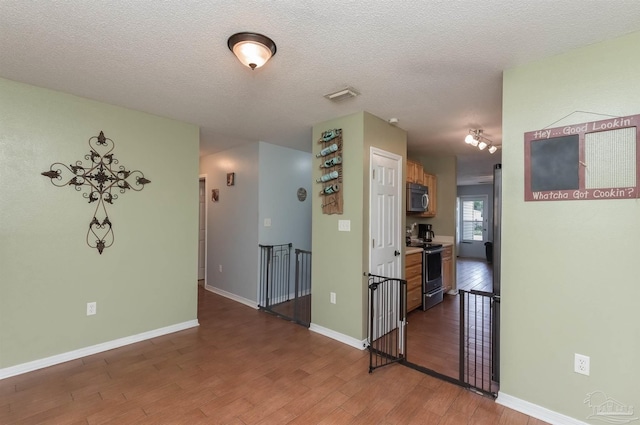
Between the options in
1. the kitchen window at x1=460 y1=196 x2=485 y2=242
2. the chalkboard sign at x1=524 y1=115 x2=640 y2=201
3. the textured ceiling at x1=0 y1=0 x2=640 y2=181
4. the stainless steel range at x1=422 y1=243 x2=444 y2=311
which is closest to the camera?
the textured ceiling at x1=0 y1=0 x2=640 y2=181

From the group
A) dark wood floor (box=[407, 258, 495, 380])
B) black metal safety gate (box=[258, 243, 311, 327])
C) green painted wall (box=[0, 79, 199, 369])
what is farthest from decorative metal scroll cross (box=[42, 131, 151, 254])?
dark wood floor (box=[407, 258, 495, 380])

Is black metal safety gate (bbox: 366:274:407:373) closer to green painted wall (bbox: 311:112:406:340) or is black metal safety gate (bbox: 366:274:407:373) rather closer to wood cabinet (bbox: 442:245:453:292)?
green painted wall (bbox: 311:112:406:340)

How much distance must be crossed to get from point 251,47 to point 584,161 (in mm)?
2178

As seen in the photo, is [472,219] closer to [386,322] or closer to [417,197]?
[417,197]

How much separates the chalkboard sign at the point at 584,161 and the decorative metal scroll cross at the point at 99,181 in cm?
362

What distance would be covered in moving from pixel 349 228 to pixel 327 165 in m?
0.75

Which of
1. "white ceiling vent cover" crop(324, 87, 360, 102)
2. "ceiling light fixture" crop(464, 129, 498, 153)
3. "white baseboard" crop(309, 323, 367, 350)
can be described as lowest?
"white baseboard" crop(309, 323, 367, 350)

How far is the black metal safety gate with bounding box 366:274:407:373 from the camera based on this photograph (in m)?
2.72

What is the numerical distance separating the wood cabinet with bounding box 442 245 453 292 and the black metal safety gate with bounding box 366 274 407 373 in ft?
Result: 5.75

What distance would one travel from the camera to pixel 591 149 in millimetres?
1824

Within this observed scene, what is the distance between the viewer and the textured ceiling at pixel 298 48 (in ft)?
5.09

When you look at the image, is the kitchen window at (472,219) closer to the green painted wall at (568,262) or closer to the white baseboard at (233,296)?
the white baseboard at (233,296)

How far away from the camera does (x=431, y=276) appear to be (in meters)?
4.37

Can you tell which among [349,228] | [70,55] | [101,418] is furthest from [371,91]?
[101,418]
